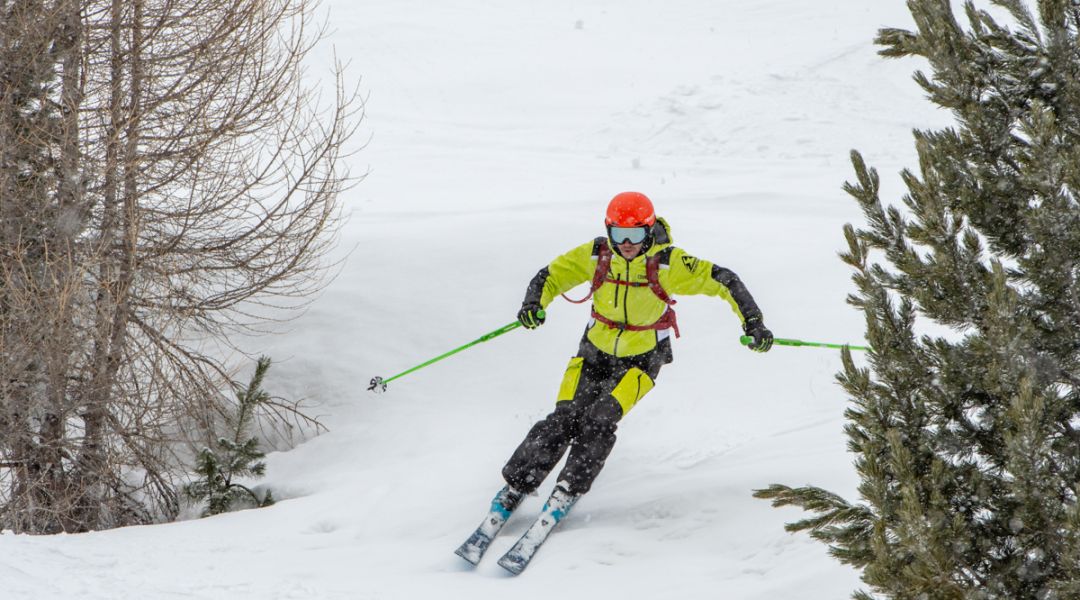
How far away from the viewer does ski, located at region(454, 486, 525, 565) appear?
590 cm

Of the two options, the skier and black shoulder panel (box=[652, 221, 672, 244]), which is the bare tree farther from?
black shoulder panel (box=[652, 221, 672, 244])

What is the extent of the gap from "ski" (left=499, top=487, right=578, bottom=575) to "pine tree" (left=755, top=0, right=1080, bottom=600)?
263 centimetres

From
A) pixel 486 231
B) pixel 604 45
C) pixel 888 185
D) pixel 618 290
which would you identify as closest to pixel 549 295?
pixel 618 290

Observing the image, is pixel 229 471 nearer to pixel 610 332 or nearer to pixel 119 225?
pixel 119 225

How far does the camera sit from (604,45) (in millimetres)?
31953

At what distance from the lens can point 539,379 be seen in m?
10.0

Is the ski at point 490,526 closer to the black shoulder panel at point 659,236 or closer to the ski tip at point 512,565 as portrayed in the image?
the ski tip at point 512,565

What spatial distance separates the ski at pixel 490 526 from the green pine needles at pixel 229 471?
3.11 m

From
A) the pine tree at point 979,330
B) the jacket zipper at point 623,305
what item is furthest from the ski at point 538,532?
the pine tree at point 979,330

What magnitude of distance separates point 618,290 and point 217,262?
441 cm

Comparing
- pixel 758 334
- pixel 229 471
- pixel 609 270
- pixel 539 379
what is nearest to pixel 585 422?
pixel 609 270

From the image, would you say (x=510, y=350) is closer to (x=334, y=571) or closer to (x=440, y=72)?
(x=334, y=571)

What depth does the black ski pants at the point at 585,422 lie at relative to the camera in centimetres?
624

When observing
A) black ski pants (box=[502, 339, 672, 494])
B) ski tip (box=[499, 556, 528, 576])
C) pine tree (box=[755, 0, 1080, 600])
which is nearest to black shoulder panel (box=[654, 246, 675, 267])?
black ski pants (box=[502, 339, 672, 494])
